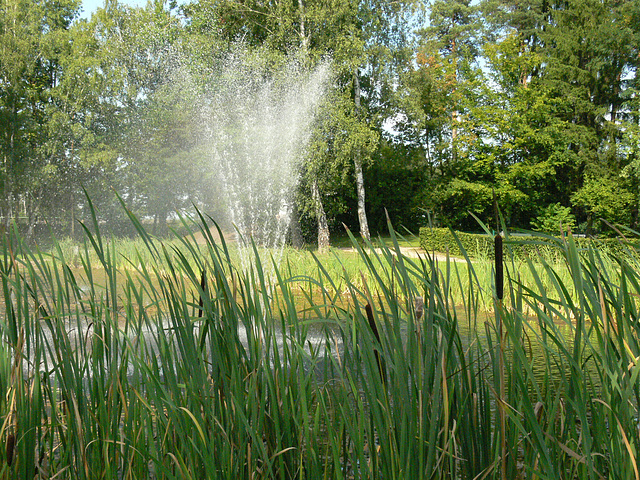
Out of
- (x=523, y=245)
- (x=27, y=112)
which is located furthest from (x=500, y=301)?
(x=27, y=112)

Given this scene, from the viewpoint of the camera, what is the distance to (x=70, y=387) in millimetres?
1380

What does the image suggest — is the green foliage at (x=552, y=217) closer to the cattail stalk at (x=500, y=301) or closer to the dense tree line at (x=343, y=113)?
the dense tree line at (x=343, y=113)

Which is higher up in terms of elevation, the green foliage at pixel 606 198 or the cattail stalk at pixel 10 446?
the green foliage at pixel 606 198

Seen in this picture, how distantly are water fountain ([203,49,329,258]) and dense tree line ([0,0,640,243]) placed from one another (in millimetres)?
462

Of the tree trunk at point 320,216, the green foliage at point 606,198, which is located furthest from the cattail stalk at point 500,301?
the green foliage at point 606,198

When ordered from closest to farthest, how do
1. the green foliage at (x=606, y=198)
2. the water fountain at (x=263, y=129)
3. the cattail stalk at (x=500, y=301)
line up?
1. the cattail stalk at (x=500, y=301)
2. the water fountain at (x=263, y=129)
3. the green foliage at (x=606, y=198)

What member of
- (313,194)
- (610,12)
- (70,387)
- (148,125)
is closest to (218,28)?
(148,125)

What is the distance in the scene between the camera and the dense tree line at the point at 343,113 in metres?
18.7

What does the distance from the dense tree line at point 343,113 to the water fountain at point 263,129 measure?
462 mm

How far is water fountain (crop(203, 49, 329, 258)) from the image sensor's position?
17.6 m

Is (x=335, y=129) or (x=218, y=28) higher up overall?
(x=218, y=28)

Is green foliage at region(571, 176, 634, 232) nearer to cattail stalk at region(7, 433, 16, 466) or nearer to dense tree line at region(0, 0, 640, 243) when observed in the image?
dense tree line at region(0, 0, 640, 243)

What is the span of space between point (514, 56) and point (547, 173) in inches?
186

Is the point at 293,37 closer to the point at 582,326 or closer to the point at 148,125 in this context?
the point at 148,125
